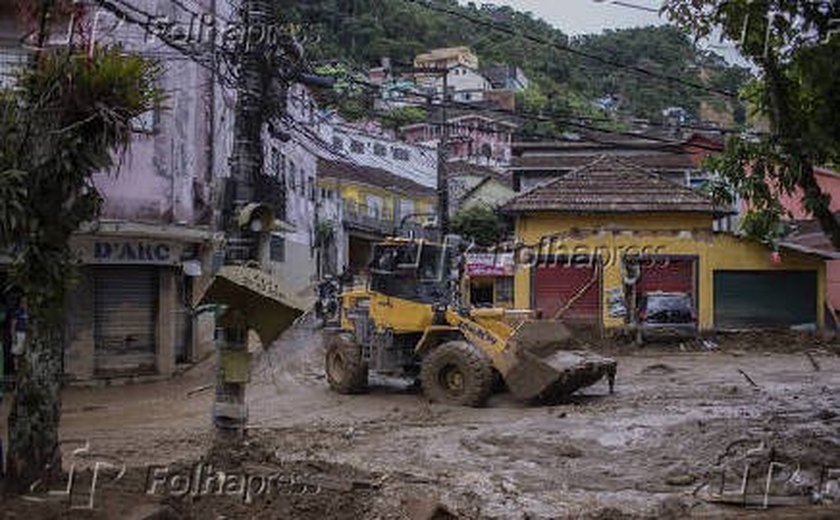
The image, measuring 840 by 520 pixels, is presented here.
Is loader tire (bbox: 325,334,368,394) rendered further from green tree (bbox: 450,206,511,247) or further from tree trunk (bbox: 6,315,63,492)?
green tree (bbox: 450,206,511,247)

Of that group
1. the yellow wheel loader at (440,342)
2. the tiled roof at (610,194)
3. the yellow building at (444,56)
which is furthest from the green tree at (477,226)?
the yellow wheel loader at (440,342)

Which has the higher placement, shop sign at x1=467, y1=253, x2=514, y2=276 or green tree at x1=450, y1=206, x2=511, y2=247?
green tree at x1=450, y1=206, x2=511, y2=247

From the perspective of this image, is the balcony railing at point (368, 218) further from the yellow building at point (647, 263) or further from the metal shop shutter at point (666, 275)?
the metal shop shutter at point (666, 275)

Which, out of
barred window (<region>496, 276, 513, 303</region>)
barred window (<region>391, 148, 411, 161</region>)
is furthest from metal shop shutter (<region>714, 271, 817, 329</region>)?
barred window (<region>391, 148, 411, 161</region>)

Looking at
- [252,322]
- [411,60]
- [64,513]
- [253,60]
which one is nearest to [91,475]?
[64,513]

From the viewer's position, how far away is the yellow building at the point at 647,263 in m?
29.0

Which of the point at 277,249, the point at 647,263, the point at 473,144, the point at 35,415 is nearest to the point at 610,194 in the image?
the point at 647,263

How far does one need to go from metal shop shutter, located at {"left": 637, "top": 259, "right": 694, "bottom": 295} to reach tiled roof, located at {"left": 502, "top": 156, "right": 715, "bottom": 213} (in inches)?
64.5

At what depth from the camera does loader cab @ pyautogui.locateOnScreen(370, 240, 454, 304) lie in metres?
16.7

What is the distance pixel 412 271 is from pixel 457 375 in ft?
6.83

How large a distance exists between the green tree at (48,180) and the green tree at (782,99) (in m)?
6.24

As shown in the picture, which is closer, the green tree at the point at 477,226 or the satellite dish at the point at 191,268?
the satellite dish at the point at 191,268

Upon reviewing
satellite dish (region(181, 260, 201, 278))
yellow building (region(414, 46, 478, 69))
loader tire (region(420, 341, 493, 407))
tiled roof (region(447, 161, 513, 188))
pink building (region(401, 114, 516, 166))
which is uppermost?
yellow building (region(414, 46, 478, 69))

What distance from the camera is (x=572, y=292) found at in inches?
1164
